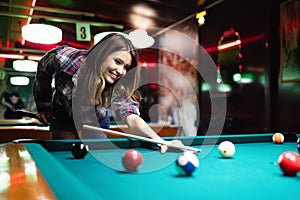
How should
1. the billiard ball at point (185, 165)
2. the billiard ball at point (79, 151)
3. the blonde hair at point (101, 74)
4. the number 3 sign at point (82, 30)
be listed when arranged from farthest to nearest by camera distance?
the number 3 sign at point (82, 30)
the blonde hair at point (101, 74)
the billiard ball at point (79, 151)
the billiard ball at point (185, 165)

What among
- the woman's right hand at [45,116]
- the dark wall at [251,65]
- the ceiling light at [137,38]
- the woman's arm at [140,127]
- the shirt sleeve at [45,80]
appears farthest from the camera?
the dark wall at [251,65]

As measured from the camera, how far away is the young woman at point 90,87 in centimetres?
200

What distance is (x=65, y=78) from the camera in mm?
2289

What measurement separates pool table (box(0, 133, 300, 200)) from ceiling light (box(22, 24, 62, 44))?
7.62 feet

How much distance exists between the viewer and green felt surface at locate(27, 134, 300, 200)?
81cm

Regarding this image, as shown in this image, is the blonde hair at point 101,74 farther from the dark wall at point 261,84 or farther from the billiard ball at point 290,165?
the dark wall at point 261,84

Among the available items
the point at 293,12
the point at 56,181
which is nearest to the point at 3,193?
the point at 56,181

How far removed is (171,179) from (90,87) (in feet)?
4.10

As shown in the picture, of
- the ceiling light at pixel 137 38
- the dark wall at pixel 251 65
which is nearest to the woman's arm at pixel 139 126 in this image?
the ceiling light at pixel 137 38

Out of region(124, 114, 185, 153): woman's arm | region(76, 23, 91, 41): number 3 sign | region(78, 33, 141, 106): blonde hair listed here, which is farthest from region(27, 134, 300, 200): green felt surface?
region(76, 23, 91, 41): number 3 sign

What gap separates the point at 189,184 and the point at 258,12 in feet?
12.8

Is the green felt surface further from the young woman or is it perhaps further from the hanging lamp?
the hanging lamp

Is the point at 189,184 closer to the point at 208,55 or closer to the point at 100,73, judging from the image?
the point at 100,73

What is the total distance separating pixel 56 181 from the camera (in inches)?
29.5
